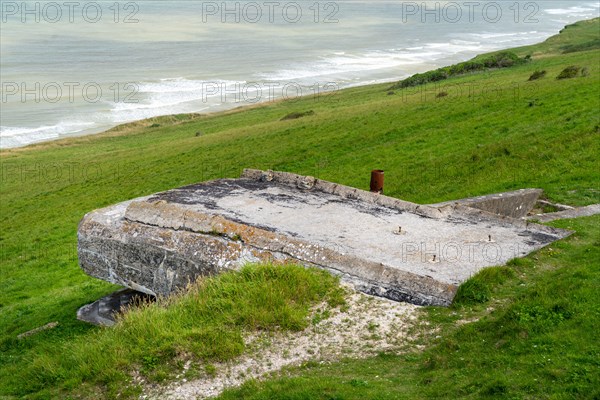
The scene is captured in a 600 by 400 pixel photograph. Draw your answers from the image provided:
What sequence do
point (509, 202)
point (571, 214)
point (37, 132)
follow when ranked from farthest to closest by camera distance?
point (37, 132)
point (509, 202)
point (571, 214)

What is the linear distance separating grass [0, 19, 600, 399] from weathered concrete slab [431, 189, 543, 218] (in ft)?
3.30

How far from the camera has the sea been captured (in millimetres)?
75562

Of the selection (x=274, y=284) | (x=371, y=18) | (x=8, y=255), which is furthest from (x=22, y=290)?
(x=371, y=18)

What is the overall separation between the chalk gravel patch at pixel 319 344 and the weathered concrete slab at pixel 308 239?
61cm

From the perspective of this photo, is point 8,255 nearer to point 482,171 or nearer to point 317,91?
point 482,171

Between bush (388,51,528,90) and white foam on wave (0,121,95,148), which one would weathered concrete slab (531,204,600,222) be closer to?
bush (388,51,528,90)

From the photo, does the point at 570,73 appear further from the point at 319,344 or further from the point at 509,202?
the point at 319,344

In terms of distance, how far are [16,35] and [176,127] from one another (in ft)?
265

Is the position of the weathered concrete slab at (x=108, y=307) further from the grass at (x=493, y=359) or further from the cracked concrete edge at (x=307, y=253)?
the grass at (x=493, y=359)

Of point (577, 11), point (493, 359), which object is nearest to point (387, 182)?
point (493, 359)

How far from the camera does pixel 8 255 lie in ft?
94.1

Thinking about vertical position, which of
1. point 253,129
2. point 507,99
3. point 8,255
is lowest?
point 8,255

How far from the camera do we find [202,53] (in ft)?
354

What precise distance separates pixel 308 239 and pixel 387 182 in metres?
12.9
